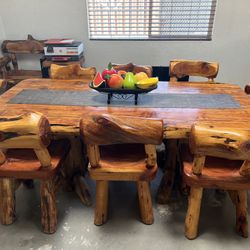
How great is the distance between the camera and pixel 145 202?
152cm

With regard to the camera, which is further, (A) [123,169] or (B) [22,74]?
A: (B) [22,74]

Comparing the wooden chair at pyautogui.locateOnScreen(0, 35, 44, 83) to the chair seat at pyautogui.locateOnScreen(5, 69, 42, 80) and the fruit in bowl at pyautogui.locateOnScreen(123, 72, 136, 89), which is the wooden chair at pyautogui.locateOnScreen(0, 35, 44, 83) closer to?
the chair seat at pyautogui.locateOnScreen(5, 69, 42, 80)

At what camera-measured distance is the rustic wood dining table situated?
131 centimetres

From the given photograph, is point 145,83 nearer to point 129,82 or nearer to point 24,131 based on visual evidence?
point 129,82

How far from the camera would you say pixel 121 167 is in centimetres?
135

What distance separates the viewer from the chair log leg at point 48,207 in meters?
1.45

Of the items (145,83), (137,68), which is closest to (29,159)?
(145,83)

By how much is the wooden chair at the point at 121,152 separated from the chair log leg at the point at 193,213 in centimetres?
24

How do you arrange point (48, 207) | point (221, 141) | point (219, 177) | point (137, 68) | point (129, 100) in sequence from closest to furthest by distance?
point (221, 141)
point (219, 177)
point (48, 207)
point (129, 100)
point (137, 68)

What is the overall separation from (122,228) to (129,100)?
83 cm

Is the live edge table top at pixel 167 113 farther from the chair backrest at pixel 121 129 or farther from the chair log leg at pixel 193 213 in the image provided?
the chair log leg at pixel 193 213

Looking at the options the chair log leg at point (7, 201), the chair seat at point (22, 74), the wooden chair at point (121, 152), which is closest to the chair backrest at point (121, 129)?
the wooden chair at point (121, 152)

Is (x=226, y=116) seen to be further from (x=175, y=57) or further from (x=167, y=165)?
(x=175, y=57)

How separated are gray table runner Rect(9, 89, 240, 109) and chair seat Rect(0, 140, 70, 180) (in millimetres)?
333
